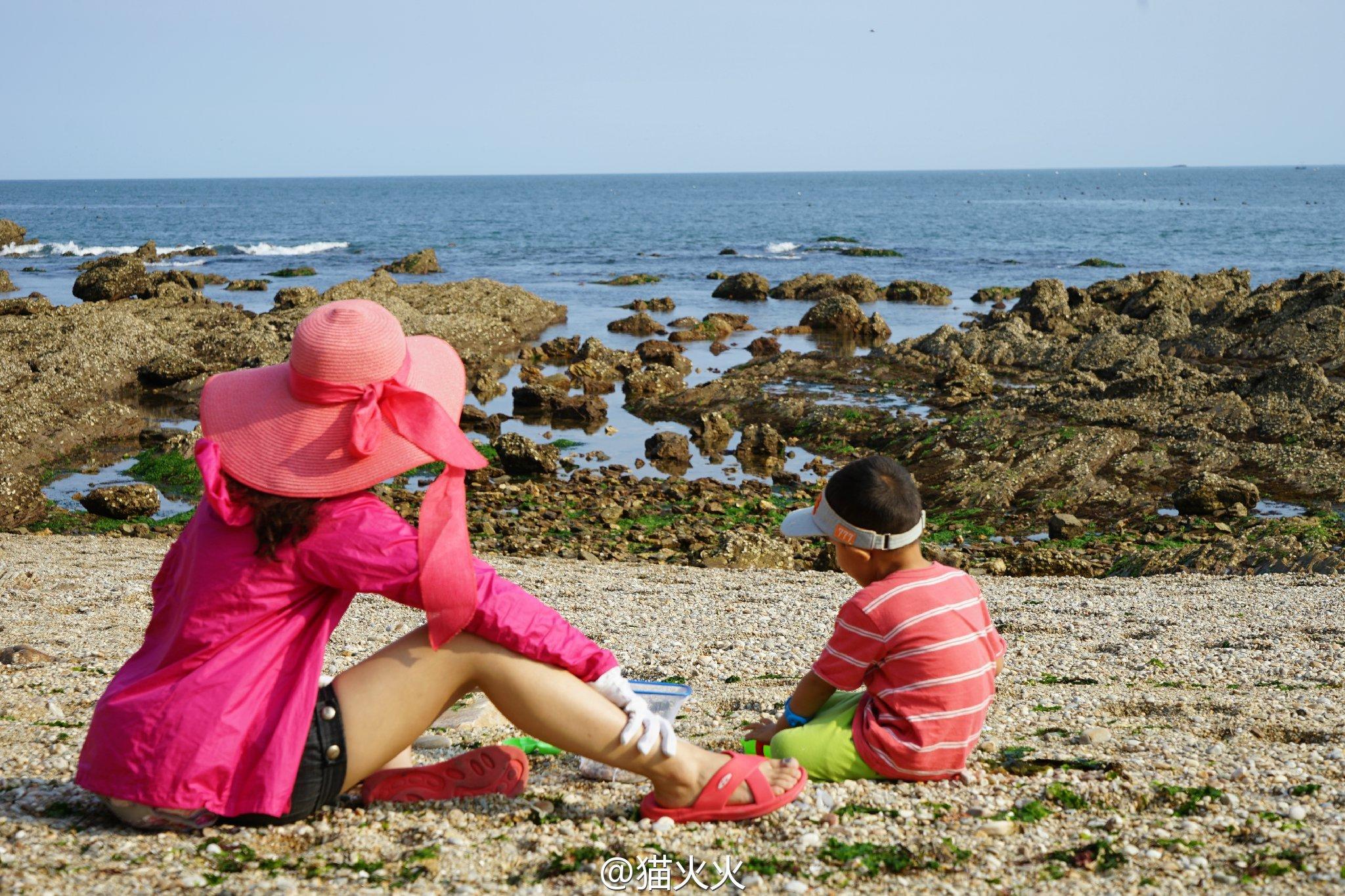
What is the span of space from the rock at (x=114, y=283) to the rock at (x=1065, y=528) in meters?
28.6

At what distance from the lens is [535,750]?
434cm

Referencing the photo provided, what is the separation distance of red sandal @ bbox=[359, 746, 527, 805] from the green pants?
35.7 inches

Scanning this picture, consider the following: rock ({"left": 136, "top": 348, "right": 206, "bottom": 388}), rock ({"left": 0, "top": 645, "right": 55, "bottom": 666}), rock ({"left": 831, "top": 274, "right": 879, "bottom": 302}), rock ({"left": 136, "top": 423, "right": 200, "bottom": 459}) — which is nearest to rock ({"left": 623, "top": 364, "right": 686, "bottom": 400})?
rock ({"left": 136, "top": 423, "right": 200, "bottom": 459})

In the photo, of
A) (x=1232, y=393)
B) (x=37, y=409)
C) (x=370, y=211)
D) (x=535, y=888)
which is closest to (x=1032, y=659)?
(x=535, y=888)

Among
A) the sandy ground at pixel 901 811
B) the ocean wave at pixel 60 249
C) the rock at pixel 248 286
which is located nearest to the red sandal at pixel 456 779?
the sandy ground at pixel 901 811

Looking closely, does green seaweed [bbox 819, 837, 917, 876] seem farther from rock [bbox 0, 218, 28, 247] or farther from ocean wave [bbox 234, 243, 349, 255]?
rock [bbox 0, 218, 28, 247]

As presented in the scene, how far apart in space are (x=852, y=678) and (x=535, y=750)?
1.31 m

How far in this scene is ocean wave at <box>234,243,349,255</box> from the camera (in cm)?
5928

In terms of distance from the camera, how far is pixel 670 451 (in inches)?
621

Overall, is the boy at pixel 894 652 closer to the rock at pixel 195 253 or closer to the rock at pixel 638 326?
the rock at pixel 638 326

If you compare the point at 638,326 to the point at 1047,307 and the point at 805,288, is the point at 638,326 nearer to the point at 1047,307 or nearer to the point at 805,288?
the point at 1047,307

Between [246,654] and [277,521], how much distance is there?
16.1 inches

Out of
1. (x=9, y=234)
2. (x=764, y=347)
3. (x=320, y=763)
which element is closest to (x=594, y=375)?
(x=764, y=347)

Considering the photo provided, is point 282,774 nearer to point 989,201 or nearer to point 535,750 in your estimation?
point 535,750
